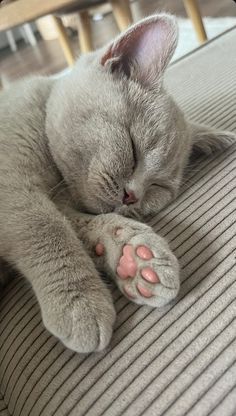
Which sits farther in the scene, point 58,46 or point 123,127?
point 58,46

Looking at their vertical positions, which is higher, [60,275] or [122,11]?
[60,275]

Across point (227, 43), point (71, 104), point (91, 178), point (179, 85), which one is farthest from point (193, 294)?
point (227, 43)

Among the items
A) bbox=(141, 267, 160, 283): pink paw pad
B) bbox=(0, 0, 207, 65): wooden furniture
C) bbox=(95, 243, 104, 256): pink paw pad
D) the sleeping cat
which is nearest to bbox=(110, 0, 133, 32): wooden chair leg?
bbox=(0, 0, 207, 65): wooden furniture

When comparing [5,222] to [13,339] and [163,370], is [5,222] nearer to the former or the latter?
[13,339]

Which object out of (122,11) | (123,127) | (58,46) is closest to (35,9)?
(122,11)

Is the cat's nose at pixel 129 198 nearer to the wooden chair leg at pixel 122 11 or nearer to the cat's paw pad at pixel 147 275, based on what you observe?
the cat's paw pad at pixel 147 275

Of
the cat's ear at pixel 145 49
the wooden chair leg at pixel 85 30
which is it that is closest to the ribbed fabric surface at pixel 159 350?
the cat's ear at pixel 145 49

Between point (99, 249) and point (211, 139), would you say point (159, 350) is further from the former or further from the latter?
point (211, 139)

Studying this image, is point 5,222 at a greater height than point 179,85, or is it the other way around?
point 5,222
